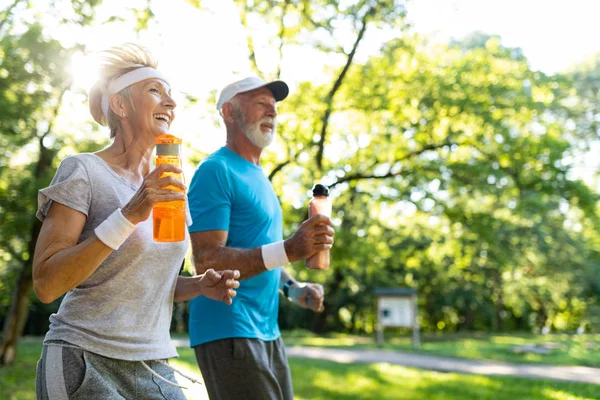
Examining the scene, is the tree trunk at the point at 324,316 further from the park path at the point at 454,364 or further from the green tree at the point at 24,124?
the green tree at the point at 24,124

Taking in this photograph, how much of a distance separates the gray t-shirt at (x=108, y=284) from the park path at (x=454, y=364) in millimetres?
10562

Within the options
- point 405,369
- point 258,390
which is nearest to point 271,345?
point 258,390

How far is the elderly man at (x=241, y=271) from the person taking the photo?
309cm

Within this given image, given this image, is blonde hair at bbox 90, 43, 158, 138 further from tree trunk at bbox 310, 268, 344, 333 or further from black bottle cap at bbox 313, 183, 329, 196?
tree trunk at bbox 310, 268, 344, 333

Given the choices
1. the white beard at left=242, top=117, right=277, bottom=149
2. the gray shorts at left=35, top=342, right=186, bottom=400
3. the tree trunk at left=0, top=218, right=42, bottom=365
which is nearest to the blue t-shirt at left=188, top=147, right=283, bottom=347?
the white beard at left=242, top=117, right=277, bottom=149

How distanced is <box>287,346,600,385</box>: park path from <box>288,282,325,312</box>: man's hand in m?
9.14

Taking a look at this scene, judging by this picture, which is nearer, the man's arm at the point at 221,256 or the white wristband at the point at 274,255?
the white wristband at the point at 274,255

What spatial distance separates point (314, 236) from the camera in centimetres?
268

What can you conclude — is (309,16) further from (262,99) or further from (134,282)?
(134,282)

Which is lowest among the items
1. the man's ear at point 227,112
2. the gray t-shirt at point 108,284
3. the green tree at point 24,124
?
the gray t-shirt at point 108,284

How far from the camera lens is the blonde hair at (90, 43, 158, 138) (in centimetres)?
242

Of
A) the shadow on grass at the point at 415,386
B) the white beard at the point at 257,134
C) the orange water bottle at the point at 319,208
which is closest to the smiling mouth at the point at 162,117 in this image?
the orange water bottle at the point at 319,208

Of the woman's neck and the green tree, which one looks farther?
the green tree

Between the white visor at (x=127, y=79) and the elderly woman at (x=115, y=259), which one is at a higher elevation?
the white visor at (x=127, y=79)
